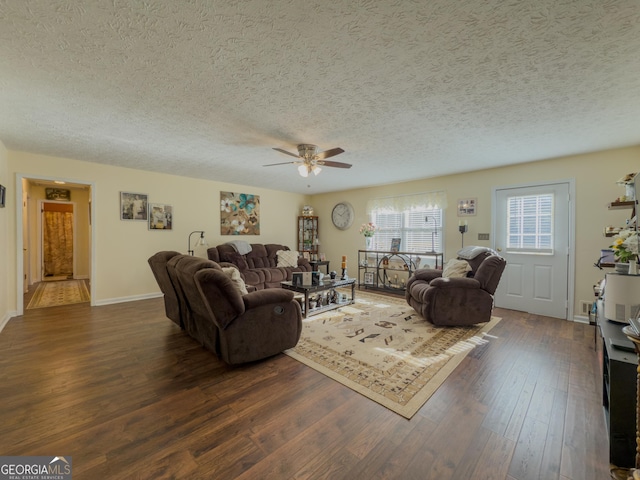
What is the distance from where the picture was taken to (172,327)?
142 inches

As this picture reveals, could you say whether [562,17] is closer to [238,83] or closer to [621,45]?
[621,45]

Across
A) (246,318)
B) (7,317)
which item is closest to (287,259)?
(246,318)

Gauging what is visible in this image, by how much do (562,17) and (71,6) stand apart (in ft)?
8.46

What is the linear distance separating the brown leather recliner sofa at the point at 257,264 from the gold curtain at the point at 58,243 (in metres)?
4.88

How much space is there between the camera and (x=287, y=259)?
6215mm

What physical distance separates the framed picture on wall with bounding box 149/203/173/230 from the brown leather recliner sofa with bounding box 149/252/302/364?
9.15 ft

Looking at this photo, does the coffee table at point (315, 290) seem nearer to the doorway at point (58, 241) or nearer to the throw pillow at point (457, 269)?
the throw pillow at point (457, 269)

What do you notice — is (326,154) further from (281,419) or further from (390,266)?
(390,266)

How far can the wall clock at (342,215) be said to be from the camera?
273 inches

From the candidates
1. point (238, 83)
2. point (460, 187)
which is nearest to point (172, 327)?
point (238, 83)

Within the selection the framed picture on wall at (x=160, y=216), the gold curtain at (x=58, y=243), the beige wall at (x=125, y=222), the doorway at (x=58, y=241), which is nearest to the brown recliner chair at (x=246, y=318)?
the beige wall at (x=125, y=222)

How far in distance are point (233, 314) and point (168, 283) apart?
1.41m

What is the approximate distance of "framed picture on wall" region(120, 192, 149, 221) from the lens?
4.90 meters

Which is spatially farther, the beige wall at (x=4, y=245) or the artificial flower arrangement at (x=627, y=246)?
the beige wall at (x=4, y=245)
